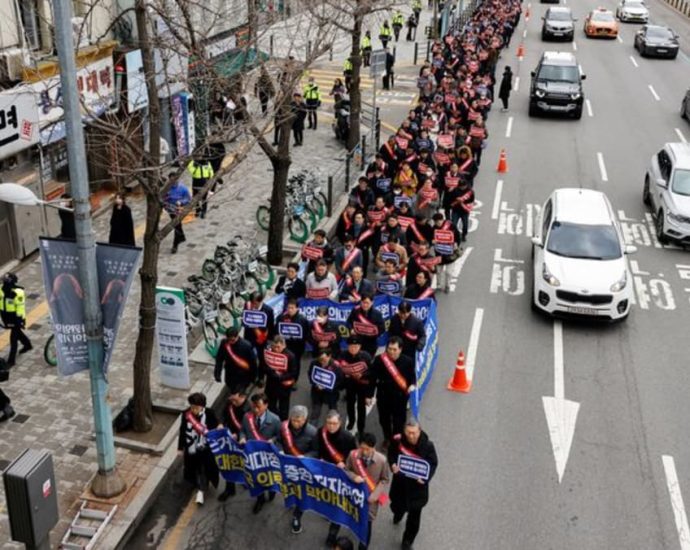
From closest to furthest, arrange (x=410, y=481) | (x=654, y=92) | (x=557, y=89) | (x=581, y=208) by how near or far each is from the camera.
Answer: (x=410, y=481) < (x=581, y=208) < (x=557, y=89) < (x=654, y=92)

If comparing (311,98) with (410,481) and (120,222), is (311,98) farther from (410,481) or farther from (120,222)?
(410,481)

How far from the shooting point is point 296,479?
9.70 metres

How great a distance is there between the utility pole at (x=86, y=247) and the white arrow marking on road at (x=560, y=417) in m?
5.56

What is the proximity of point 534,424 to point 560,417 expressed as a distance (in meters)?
0.45

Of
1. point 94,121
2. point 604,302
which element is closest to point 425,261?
point 604,302

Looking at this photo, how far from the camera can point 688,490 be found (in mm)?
10867

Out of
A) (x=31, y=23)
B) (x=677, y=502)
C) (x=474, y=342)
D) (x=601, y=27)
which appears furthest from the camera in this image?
(x=601, y=27)

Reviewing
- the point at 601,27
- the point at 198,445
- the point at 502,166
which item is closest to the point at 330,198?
the point at 502,166

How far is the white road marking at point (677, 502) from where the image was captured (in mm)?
10055

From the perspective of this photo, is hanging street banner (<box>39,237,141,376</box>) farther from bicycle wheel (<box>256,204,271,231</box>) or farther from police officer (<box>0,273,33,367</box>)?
bicycle wheel (<box>256,204,271,231</box>)

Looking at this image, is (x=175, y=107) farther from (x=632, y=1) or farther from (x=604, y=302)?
(x=632, y=1)

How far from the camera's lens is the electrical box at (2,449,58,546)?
745 cm

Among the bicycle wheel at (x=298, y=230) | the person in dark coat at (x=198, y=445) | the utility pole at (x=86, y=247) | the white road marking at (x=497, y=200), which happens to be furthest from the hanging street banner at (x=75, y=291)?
the white road marking at (x=497, y=200)

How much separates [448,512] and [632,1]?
5282cm
